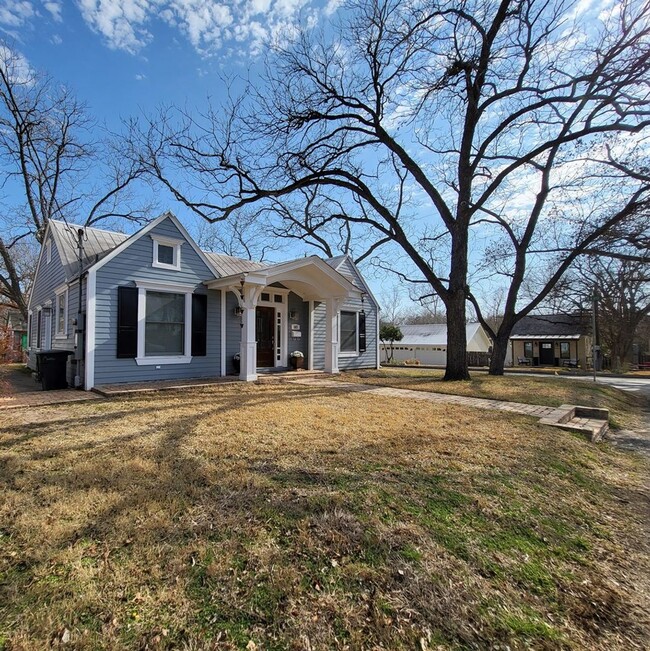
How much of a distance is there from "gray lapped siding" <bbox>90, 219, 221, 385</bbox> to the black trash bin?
1244 millimetres

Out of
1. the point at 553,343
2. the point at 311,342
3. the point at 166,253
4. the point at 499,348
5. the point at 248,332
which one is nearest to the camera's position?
the point at 166,253

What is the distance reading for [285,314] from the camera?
12.3 metres

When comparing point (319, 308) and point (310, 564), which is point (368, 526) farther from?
point (319, 308)

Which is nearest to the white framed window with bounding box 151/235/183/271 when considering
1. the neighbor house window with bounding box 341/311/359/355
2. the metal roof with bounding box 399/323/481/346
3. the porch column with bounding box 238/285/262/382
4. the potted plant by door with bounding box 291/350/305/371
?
the porch column with bounding box 238/285/262/382

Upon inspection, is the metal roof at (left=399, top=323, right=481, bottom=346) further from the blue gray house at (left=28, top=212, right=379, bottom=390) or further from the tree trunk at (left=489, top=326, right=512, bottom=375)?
the blue gray house at (left=28, top=212, right=379, bottom=390)

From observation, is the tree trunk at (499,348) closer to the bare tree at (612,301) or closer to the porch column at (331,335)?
the porch column at (331,335)

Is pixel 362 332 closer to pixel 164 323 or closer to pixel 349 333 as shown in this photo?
pixel 349 333

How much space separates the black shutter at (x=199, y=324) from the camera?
10.1 meters

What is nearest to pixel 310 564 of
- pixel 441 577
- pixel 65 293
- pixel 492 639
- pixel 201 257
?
pixel 441 577

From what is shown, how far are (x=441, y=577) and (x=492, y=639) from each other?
0.41 metres

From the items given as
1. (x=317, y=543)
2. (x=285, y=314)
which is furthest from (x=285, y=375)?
(x=317, y=543)

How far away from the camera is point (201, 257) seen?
409 inches

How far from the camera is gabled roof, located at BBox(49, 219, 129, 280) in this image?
9.77m

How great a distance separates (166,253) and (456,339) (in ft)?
28.8
